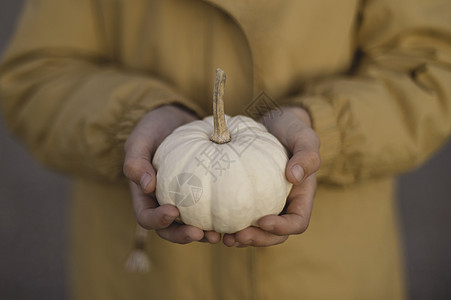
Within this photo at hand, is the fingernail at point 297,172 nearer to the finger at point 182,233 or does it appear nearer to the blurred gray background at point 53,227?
the finger at point 182,233

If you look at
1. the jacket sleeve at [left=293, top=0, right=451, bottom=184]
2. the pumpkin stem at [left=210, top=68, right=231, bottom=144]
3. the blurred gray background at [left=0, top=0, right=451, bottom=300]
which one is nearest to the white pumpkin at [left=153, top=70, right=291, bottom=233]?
the pumpkin stem at [left=210, top=68, right=231, bottom=144]

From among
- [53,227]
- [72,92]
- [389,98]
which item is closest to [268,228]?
[389,98]

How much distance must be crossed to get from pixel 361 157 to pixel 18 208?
11.1ft

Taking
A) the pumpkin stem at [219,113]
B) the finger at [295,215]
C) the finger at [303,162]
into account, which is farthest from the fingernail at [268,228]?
the pumpkin stem at [219,113]

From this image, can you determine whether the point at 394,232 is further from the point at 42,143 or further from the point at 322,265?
the point at 42,143

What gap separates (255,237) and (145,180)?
0.93ft

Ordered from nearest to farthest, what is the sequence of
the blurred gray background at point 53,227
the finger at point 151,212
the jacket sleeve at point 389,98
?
1. the finger at point 151,212
2. the jacket sleeve at point 389,98
3. the blurred gray background at point 53,227

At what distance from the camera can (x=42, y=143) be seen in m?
1.45

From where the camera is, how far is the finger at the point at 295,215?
95 centimetres

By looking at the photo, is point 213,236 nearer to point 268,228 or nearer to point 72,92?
point 268,228

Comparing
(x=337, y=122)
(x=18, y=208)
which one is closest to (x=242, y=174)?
(x=337, y=122)

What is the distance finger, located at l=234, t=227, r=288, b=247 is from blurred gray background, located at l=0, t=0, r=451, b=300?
99.0 inches

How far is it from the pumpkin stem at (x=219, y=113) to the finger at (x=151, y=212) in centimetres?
21

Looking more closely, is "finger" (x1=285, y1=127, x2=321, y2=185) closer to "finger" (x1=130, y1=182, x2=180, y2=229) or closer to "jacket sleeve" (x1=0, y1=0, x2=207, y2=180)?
"finger" (x1=130, y1=182, x2=180, y2=229)
